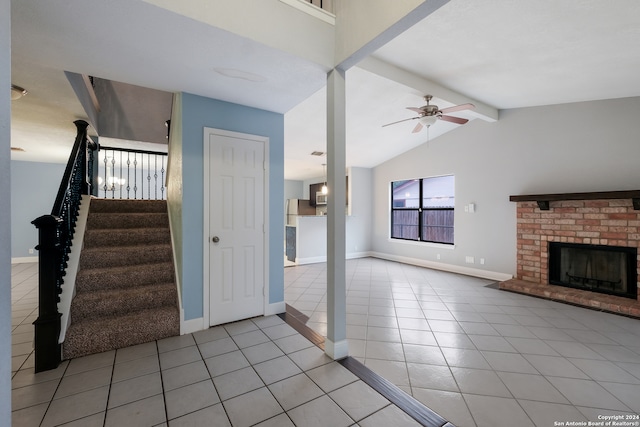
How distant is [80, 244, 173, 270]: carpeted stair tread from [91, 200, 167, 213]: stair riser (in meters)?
0.91

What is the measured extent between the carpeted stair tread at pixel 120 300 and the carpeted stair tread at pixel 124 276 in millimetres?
62

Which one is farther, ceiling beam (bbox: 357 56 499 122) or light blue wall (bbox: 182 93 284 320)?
ceiling beam (bbox: 357 56 499 122)

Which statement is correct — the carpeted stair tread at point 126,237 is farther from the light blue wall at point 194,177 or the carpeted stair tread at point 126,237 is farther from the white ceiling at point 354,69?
the white ceiling at point 354,69

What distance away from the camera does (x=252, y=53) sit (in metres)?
2.19

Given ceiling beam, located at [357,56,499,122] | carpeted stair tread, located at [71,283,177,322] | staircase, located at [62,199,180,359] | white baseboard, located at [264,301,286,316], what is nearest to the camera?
staircase, located at [62,199,180,359]

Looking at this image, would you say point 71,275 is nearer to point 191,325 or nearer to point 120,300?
point 120,300

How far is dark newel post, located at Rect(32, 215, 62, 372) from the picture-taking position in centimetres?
216

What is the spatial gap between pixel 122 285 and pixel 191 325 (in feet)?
3.05

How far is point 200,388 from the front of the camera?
198 cm

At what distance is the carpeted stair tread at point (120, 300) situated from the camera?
264 cm

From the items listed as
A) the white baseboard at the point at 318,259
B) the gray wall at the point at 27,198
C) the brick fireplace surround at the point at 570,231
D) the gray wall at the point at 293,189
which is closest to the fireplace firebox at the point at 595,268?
the brick fireplace surround at the point at 570,231

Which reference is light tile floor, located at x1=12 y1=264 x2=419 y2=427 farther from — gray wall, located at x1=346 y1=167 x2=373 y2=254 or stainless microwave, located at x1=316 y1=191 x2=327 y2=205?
stainless microwave, located at x1=316 y1=191 x2=327 y2=205

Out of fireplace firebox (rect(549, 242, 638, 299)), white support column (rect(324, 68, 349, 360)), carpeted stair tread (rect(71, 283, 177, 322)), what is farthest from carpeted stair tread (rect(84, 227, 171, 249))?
fireplace firebox (rect(549, 242, 638, 299))

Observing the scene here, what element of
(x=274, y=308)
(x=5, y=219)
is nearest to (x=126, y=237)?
(x=274, y=308)
